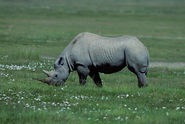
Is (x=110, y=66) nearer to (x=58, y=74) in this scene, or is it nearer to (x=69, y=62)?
(x=69, y=62)

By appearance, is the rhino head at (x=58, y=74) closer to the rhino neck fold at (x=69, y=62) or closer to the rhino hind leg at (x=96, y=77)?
the rhino neck fold at (x=69, y=62)

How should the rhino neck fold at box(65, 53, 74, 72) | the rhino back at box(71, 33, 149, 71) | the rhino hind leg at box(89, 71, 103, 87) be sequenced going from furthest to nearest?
the rhino hind leg at box(89, 71, 103, 87)
the rhino neck fold at box(65, 53, 74, 72)
the rhino back at box(71, 33, 149, 71)

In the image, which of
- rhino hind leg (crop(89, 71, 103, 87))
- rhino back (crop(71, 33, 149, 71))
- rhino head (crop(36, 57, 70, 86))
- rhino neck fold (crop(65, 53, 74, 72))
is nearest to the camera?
rhino head (crop(36, 57, 70, 86))

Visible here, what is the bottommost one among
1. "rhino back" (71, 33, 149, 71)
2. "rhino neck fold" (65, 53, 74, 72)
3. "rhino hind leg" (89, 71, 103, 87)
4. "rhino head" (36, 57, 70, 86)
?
"rhino hind leg" (89, 71, 103, 87)

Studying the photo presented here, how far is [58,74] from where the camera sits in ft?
50.7

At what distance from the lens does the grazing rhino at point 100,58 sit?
15289mm

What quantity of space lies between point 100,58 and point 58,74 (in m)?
1.30

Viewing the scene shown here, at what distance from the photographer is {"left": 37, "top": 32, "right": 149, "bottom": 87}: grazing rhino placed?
15289 mm

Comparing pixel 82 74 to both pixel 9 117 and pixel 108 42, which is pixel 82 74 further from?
pixel 9 117

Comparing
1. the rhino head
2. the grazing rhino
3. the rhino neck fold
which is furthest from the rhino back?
the rhino head

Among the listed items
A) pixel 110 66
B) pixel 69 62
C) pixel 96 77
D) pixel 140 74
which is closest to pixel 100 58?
pixel 110 66

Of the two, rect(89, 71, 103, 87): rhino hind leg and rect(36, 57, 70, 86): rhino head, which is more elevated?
rect(36, 57, 70, 86): rhino head

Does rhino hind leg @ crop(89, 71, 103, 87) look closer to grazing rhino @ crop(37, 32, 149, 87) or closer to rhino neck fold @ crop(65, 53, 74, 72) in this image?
grazing rhino @ crop(37, 32, 149, 87)

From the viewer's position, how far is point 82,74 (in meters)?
15.7
